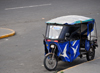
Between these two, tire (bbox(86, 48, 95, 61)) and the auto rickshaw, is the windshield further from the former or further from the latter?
tire (bbox(86, 48, 95, 61))

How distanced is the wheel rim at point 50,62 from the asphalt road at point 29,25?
291 millimetres

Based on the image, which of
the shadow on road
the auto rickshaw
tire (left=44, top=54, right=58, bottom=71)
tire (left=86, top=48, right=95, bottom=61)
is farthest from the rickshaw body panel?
tire (left=86, top=48, right=95, bottom=61)

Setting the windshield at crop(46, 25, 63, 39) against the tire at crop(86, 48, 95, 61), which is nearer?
the windshield at crop(46, 25, 63, 39)

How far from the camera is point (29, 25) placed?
63.6ft

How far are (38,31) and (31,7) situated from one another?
760 cm

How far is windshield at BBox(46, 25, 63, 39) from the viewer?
10.5 meters

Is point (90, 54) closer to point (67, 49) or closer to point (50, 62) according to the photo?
point (67, 49)

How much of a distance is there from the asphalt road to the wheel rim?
0.29 meters

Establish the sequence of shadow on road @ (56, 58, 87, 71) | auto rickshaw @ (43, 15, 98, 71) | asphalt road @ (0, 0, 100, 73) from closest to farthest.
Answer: auto rickshaw @ (43, 15, 98, 71) → shadow on road @ (56, 58, 87, 71) → asphalt road @ (0, 0, 100, 73)

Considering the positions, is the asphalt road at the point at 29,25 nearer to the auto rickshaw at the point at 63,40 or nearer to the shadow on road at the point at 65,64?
the shadow on road at the point at 65,64

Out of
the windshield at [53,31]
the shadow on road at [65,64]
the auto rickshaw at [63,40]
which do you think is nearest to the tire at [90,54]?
the shadow on road at [65,64]

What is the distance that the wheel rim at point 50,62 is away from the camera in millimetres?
10476

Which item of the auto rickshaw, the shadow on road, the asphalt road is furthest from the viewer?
the asphalt road

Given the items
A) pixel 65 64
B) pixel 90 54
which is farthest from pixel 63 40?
pixel 90 54
